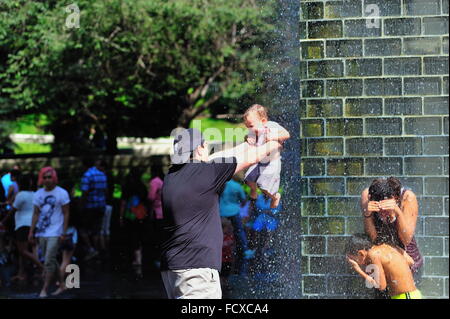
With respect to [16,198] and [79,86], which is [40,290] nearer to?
[16,198]

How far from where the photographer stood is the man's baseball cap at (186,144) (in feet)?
19.5

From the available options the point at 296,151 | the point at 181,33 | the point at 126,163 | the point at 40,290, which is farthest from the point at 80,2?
the point at 296,151

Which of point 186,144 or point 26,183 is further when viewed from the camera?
point 26,183

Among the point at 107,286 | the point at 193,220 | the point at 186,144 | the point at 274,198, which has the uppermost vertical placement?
the point at 186,144

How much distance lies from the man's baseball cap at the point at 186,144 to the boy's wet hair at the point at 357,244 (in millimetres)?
1993

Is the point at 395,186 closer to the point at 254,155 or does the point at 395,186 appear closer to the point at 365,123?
the point at 365,123

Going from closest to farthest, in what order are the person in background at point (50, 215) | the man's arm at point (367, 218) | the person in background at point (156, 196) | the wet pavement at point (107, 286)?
the man's arm at point (367, 218), the person in background at point (50, 215), the wet pavement at point (107, 286), the person in background at point (156, 196)

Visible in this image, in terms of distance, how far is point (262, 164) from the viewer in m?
7.37

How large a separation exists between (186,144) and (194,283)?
3.09 feet

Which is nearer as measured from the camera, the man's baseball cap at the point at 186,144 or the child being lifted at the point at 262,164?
the man's baseball cap at the point at 186,144

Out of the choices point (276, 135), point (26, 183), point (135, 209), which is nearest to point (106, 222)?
point (135, 209)

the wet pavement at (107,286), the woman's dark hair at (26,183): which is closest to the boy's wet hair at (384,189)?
the wet pavement at (107,286)

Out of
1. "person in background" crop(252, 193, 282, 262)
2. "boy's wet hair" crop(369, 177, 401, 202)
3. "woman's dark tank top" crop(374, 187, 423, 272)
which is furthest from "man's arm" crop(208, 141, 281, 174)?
"person in background" crop(252, 193, 282, 262)

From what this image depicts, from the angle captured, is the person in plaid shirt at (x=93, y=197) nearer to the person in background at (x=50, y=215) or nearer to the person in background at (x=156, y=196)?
the person in background at (x=156, y=196)
